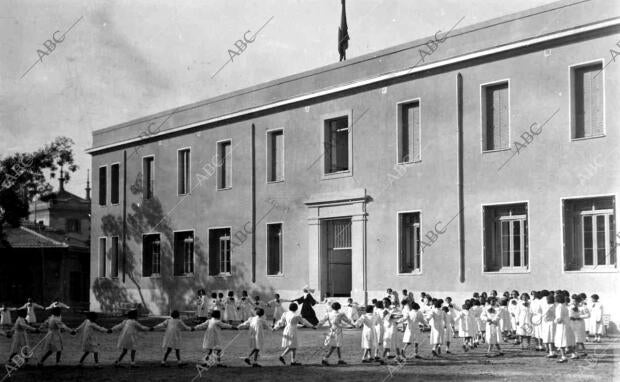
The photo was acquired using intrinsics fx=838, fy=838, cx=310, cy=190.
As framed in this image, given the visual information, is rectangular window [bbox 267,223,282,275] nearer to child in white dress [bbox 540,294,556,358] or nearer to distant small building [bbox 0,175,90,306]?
child in white dress [bbox 540,294,556,358]

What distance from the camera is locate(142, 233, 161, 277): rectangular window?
3762 cm

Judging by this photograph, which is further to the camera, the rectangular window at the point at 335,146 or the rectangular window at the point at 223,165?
the rectangular window at the point at 223,165

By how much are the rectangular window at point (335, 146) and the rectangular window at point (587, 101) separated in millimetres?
8930

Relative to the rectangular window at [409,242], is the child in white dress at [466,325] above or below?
below

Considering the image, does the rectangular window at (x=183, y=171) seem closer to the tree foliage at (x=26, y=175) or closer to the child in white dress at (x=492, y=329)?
the tree foliage at (x=26, y=175)

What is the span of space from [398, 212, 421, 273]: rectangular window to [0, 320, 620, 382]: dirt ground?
19.8 feet

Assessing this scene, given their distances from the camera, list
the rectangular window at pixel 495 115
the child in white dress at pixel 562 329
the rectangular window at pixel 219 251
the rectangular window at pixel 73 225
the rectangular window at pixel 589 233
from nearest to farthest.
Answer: the child in white dress at pixel 562 329 → the rectangular window at pixel 589 233 → the rectangular window at pixel 495 115 → the rectangular window at pixel 219 251 → the rectangular window at pixel 73 225

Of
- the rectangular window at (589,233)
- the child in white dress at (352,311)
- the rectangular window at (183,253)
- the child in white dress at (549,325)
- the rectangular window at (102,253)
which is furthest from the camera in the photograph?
the rectangular window at (102,253)

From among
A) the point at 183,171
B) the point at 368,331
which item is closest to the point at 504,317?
the point at 368,331

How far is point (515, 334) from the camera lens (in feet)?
67.9

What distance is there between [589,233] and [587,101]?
3.43 m

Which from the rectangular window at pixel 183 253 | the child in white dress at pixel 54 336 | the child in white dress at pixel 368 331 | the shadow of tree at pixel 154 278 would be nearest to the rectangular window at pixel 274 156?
the shadow of tree at pixel 154 278

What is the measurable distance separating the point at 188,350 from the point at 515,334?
8045 millimetres

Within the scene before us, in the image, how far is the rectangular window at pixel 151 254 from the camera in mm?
37625
